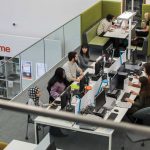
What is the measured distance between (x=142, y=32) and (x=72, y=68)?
2870 millimetres

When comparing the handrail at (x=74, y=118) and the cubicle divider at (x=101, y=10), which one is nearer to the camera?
the handrail at (x=74, y=118)

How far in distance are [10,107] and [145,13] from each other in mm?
8371

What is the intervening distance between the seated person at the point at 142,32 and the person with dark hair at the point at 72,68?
236cm

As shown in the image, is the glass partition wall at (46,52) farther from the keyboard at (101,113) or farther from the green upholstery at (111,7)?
the keyboard at (101,113)

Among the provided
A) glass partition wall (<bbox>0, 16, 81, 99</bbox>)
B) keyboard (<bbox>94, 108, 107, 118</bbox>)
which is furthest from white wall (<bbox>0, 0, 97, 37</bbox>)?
keyboard (<bbox>94, 108, 107, 118</bbox>)

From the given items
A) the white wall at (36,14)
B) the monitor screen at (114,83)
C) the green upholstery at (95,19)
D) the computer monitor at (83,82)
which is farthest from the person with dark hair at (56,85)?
the white wall at (36,14)

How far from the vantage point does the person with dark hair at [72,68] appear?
6.30 m

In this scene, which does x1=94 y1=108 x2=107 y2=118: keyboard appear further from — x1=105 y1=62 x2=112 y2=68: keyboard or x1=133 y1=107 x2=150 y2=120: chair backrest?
x1=105 y1=62 x2=112 y2=68: keyboard

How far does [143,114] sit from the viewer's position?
4859mm

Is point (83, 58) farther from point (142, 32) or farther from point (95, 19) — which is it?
point (95, 19)

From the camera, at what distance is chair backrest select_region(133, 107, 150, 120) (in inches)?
189

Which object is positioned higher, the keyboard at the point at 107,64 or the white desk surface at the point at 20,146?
the keyboard at the point at 107,64

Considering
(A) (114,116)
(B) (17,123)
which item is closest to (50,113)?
(A) (114,116)

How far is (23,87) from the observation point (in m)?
7.21
